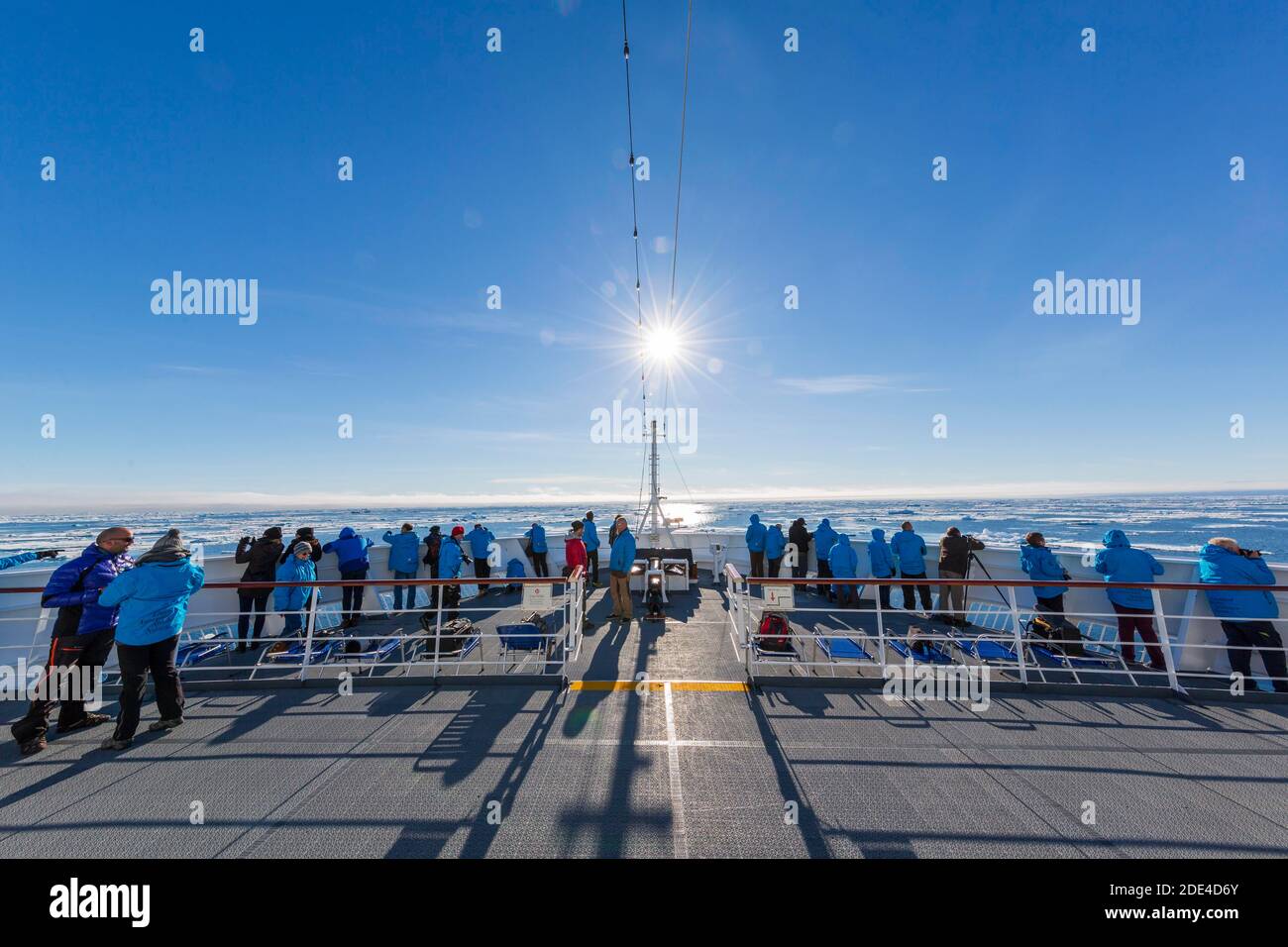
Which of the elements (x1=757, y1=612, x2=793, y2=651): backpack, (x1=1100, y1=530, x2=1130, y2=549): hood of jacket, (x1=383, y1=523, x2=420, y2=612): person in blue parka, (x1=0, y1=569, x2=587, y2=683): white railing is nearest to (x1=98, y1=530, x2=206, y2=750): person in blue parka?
(x1=0, y1=569, x2=587, y2=683): white railing

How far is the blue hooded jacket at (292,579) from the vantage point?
6.53 metres

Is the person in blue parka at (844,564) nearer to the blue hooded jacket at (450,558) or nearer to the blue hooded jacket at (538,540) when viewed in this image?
the blue hooded jacket at (538,540)

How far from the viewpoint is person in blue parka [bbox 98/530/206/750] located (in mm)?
3980

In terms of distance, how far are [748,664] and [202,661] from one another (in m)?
7.86

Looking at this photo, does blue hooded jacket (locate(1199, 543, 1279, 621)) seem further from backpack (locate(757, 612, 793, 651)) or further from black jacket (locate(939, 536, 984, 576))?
backpack (locate(757, 612, 793, 651))

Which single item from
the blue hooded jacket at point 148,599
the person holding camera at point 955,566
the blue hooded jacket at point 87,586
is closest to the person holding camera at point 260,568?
the blue hooded jacket at point 87,586

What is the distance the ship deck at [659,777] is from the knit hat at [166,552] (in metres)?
1.76

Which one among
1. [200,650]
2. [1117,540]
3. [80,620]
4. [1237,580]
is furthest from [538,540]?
[1237,580]

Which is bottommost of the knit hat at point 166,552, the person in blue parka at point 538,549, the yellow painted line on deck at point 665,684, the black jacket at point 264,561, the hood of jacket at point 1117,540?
the yellow painted line on deck at point 665,684

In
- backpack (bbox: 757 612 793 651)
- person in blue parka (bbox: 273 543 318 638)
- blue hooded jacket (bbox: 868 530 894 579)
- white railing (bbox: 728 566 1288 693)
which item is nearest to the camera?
white railing (bbox: 728 566 1288 693)

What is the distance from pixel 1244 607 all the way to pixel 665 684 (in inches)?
292
